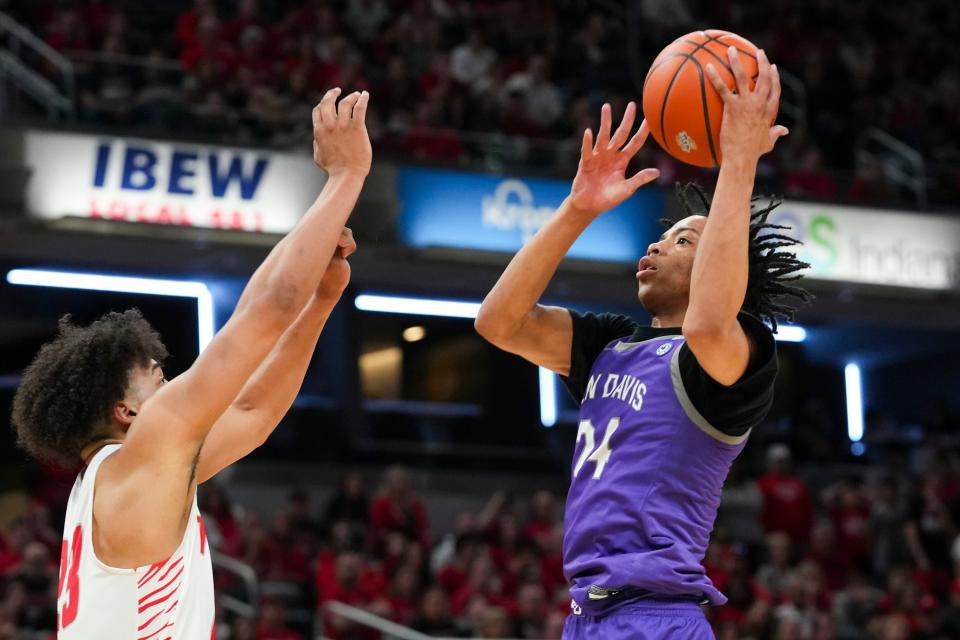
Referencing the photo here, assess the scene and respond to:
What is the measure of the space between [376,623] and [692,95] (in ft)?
24.3

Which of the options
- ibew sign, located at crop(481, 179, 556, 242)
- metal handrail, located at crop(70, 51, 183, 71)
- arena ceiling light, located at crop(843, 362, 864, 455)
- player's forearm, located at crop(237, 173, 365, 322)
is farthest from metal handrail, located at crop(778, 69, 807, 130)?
player's forearm, located at crop(237, 173, 365, 322)

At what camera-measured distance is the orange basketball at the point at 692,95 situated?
4145mm

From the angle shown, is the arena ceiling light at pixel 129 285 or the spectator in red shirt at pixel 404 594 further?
the arena ceiling light at pixel 129 285

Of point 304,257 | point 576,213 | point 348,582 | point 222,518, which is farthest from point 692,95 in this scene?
point 222,518

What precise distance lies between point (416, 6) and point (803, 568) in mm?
7589

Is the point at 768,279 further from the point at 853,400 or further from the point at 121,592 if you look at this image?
the point at 853,400

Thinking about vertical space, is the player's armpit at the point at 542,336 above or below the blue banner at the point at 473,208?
below

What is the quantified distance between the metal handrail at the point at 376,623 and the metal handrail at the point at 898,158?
8608 mm

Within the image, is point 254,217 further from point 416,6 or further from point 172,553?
point 172,553

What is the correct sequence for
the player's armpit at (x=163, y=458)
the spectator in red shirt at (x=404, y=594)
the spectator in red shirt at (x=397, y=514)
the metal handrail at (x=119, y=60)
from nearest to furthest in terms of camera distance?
the player's armpit at (x=163, y=458) < the spectator in red shirt at (x=404, y=594) < the spectator in red shirt at (x=397, y=514) < the metal handrail at (x=119, y=60)

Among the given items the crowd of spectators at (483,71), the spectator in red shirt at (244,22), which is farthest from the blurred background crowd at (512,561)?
the spectator in red shirt at (244,22)

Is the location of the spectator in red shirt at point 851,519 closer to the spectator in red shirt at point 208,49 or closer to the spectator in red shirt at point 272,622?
the spectator in red shirt at point 272,622

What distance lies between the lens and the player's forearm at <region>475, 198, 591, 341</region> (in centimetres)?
431

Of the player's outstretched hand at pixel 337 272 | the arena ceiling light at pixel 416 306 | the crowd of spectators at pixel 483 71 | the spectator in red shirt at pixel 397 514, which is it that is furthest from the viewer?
the arena ceiling light at pixel 416 306
